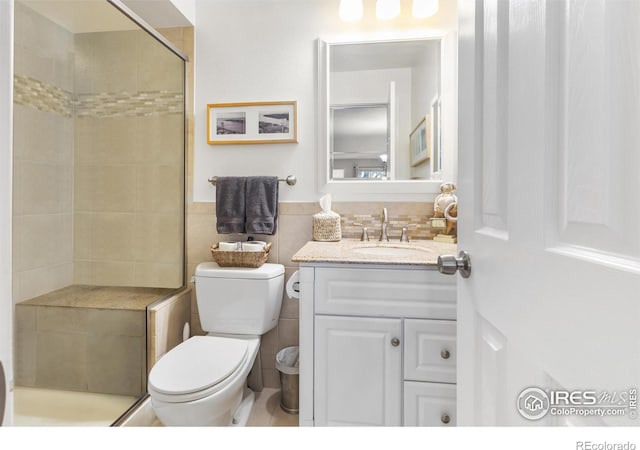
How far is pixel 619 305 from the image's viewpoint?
0.30m

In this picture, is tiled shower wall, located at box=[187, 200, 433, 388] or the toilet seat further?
tiled shower wall, located at box=[187, 200, 433, 388]

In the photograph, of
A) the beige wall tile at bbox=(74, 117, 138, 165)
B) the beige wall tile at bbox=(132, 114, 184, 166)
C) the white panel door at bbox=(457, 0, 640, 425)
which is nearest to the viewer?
the white panel door at bbox=(457, 0, 640, 425)

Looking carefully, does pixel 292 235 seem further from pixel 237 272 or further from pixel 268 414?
pixel 268 414

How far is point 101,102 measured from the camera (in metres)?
1.63

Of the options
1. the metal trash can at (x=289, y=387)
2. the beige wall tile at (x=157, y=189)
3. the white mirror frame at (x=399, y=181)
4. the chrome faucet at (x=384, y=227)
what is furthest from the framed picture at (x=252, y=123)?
the metal trash can at (x=289, y=387)

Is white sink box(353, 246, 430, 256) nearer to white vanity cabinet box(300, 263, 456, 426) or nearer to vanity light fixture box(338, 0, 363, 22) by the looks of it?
white vanity cabinet box(300, 263, 456, 426)

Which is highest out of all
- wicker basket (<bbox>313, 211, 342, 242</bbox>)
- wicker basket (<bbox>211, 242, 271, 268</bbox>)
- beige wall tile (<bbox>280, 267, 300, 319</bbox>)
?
wicker basket (<bbox>313, 211, 342, 242</bbox>)

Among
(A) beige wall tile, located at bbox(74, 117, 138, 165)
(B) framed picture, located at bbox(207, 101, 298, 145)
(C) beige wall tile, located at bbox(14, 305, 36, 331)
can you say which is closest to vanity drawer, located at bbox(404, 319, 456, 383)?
(B) framed picture, located at bbox(207, 101, 298, 145)

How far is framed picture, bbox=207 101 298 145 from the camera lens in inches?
68.2

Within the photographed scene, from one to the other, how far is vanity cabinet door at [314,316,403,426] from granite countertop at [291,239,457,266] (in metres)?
0.22

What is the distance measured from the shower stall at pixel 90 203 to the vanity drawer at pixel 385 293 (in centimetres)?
96

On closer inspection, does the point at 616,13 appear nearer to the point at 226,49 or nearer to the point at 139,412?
the point at 226,49
